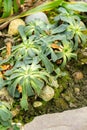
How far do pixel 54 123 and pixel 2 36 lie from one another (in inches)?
32.8

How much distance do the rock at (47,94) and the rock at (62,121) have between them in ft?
0.42

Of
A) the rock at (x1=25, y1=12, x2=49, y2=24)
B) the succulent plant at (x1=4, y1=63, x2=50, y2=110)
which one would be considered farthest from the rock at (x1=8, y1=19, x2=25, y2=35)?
the succulent plant at (x1=4, y1=63, x2=50, y2=110)

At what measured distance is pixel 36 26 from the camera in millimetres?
2863

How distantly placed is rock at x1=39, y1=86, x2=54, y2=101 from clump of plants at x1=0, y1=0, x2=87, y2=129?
0.02 metres

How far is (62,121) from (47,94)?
218mm

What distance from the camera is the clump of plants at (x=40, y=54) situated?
250 cm

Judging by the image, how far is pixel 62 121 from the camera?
241cm

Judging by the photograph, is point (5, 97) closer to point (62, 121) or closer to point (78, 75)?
point (62, 121)

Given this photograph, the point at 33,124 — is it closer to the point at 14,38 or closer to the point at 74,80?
the point at 74,80

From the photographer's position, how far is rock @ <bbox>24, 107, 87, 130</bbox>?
7.75 feet

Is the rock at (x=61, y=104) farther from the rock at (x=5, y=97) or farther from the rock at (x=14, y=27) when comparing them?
the rock at (x=14, y=27)

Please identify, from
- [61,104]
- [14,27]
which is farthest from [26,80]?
[14,27]

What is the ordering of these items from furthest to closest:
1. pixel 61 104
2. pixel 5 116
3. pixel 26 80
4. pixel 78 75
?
1. pixel 78 75
2. pixel 61 104
3. pixel 26 80
4. pixel 5 116

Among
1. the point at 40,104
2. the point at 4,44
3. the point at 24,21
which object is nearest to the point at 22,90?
the point at 40,104
